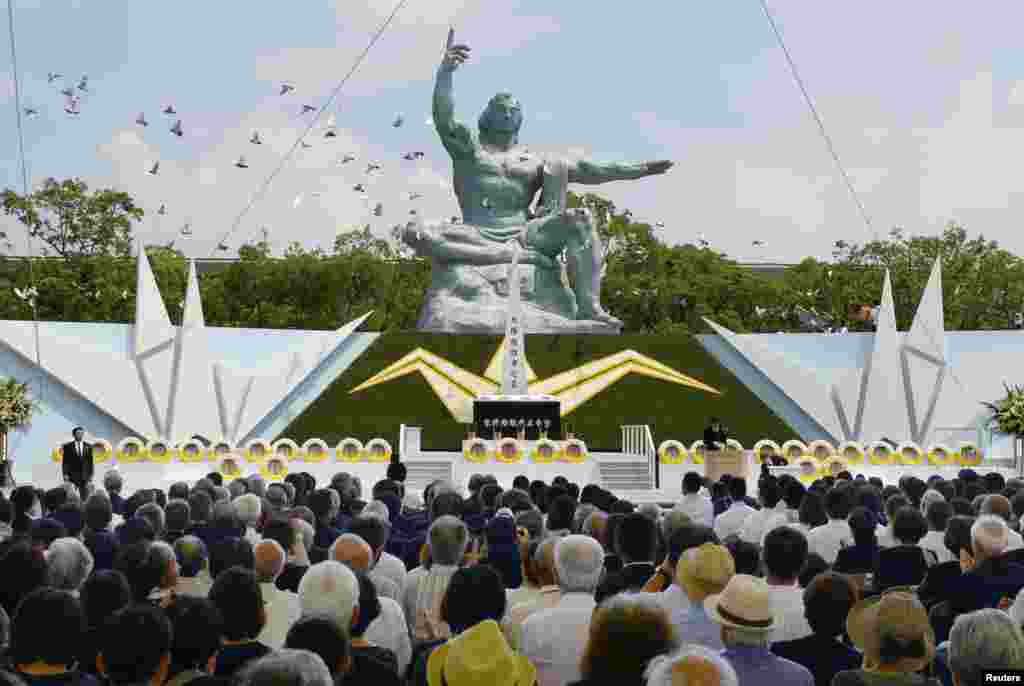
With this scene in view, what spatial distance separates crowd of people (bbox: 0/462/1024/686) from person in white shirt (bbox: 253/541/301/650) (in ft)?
0.04

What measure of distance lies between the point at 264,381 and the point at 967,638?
3354 cm

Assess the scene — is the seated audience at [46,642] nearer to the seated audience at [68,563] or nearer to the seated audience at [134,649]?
the seated audience at [134,649]

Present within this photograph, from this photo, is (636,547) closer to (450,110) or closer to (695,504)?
(695,504)

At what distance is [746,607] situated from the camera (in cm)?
546

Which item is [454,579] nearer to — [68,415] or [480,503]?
[480,503]

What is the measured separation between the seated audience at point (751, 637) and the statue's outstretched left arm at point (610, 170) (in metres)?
41.3

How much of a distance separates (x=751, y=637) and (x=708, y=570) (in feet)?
4.02

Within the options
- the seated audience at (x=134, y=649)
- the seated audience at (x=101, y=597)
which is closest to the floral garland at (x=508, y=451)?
the seated audience at (x=101, y=597)

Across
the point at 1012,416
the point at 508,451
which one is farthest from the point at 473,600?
the point at 1012,416

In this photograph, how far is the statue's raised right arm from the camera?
142 feet

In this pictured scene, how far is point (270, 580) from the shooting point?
24.2 ft

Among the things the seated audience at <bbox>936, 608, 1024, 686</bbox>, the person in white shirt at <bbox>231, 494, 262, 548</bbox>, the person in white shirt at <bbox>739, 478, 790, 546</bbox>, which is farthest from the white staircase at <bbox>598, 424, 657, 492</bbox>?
the seated audience at <bbox>936, 608, 1024, 686</bbox>

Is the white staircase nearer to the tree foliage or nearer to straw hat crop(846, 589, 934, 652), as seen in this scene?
straw hat crop(846, 589, 934, 652)

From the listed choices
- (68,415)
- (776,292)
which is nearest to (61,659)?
(68,415)
